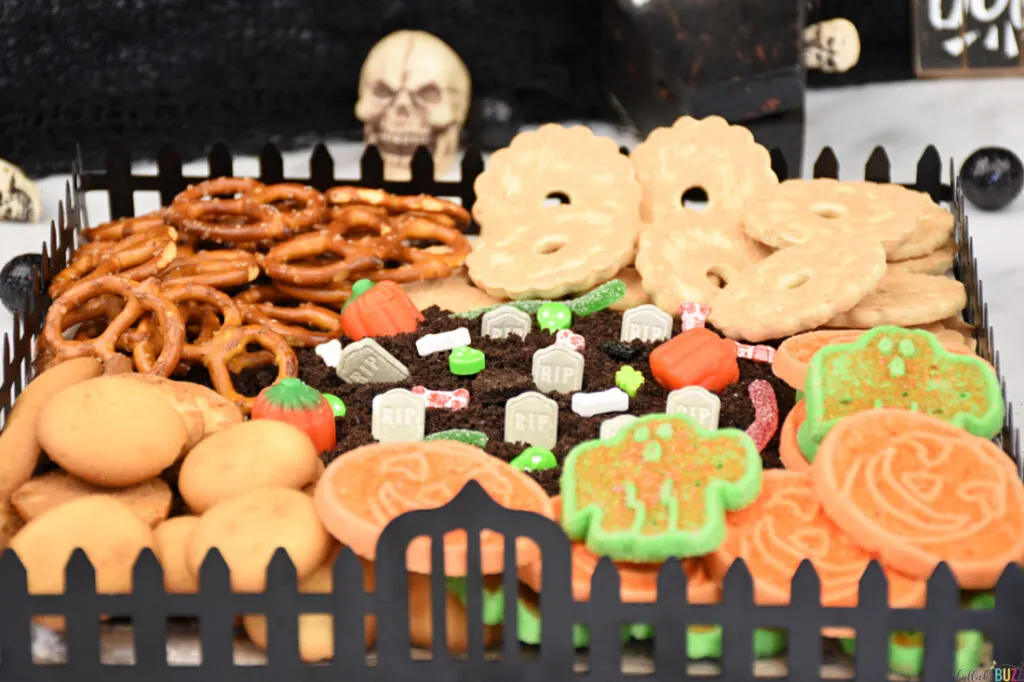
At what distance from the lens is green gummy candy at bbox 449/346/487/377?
10.0 ft

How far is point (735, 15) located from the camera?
544 centimetres

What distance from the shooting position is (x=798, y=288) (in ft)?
10.6

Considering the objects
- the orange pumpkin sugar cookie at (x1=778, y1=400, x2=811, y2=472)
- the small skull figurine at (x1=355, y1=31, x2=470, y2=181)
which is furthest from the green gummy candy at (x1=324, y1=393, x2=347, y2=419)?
the small skull figurine at (x1=355, y1=31, x2=470, y2=181)

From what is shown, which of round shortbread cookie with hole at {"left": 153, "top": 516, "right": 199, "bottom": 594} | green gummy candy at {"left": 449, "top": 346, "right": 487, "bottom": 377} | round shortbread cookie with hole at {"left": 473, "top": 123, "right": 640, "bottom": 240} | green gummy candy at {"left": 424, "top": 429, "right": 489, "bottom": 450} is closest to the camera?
round shortbread cookie with hole at {"left": 153, "top": 516, "right": 199, "bottom": 594}

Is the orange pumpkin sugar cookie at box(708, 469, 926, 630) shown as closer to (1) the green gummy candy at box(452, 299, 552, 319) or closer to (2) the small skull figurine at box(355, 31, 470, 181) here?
(1) the green gummy candy at box(452, 299, 552, 319)

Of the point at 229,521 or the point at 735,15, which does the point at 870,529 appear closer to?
the point at 229,521

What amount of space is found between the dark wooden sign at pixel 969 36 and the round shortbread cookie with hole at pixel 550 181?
9.69 ft

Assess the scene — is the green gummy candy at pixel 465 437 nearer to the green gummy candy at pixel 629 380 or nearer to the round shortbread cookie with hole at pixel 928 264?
the green gummy candy at pixel 629 380

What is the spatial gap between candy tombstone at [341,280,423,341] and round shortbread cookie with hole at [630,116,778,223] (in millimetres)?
853

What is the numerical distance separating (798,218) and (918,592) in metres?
1.57

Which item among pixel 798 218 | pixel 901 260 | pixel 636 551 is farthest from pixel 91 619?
pixel 901 260

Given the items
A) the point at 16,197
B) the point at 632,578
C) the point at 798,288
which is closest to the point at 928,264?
the point at 798,288

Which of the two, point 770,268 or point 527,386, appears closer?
point 527,386

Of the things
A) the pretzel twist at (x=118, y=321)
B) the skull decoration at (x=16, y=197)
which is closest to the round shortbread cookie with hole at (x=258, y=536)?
the pretzel twist at (x=118, y=321)
